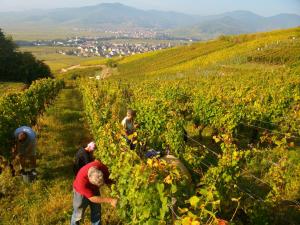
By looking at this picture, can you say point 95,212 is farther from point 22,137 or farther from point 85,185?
point 22,137

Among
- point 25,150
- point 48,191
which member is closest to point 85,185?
point 48,191

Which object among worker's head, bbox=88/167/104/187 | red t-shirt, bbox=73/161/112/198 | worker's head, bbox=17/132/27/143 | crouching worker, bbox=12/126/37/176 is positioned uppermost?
worker's head, bbox=88/167/104/187

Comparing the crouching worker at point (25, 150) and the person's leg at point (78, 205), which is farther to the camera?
the crouching worker at point (25, 150)

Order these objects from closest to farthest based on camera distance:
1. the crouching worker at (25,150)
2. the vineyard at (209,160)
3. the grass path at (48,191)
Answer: the vineyard at (209,160) → the grass path at (48,191) → the crouching worker at (25,150)

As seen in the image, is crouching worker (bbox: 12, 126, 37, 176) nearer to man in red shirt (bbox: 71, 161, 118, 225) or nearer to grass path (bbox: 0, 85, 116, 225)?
grass path (bbox: 0, 85, 116, 225)

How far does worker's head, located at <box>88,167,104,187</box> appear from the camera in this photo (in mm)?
6445

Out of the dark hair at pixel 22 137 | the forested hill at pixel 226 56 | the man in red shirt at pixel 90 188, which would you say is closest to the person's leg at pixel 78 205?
the man in red shirt at pixel 90 188

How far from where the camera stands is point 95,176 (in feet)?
21.1

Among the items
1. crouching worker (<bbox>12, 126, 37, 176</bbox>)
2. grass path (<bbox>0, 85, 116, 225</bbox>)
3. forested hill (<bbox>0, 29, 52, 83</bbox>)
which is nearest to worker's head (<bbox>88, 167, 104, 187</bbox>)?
grass path (<bbox>0, 85, 116, 225</bbox>)

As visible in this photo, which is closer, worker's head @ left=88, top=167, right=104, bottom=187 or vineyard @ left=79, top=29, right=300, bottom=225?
vineyard @ left=79, top=29, right=300, bottom=225

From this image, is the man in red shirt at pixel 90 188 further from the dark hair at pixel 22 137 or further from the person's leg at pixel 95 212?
the dark hair at pixel 22 137

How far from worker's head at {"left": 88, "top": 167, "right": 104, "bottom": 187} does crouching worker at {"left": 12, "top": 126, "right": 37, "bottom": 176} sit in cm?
439

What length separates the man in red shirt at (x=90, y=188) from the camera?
6.48m

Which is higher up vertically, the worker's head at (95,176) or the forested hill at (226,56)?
the worker's head at (95,176)
